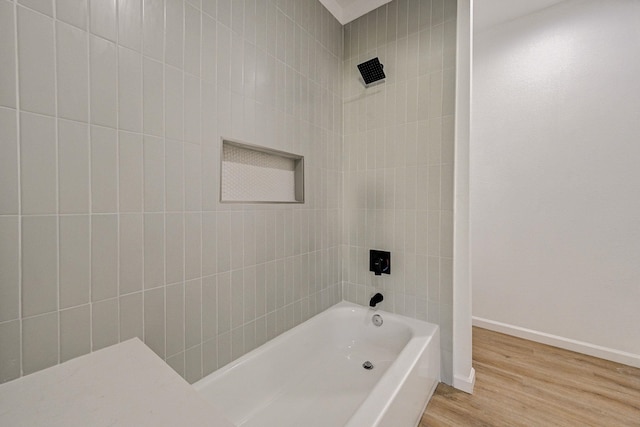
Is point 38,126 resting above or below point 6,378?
above

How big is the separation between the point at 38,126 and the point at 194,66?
62cm

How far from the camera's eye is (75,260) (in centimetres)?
83

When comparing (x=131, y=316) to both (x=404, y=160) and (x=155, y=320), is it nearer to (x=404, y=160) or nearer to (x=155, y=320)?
(x=155, y=320)

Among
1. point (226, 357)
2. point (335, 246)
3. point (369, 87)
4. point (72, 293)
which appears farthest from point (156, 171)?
point (369, 87)

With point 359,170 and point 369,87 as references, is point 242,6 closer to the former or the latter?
point 369,87

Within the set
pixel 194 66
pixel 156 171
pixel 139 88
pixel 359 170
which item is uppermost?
pixel 194 66

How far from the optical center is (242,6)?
1.32m

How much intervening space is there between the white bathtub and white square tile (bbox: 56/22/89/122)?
1.21 m

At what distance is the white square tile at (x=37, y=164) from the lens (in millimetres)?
743

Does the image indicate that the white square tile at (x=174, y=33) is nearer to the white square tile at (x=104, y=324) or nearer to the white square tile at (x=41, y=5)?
the white square tile at (x=41, y=5)

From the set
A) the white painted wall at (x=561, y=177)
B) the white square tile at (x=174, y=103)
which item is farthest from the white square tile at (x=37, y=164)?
the white painted wall at (x=561, y=177)

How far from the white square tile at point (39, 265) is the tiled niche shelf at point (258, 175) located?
0.61 meters

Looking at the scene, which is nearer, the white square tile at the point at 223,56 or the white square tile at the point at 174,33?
the white square tile at the point at 174,33

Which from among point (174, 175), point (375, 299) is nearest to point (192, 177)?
point (174, 175)
